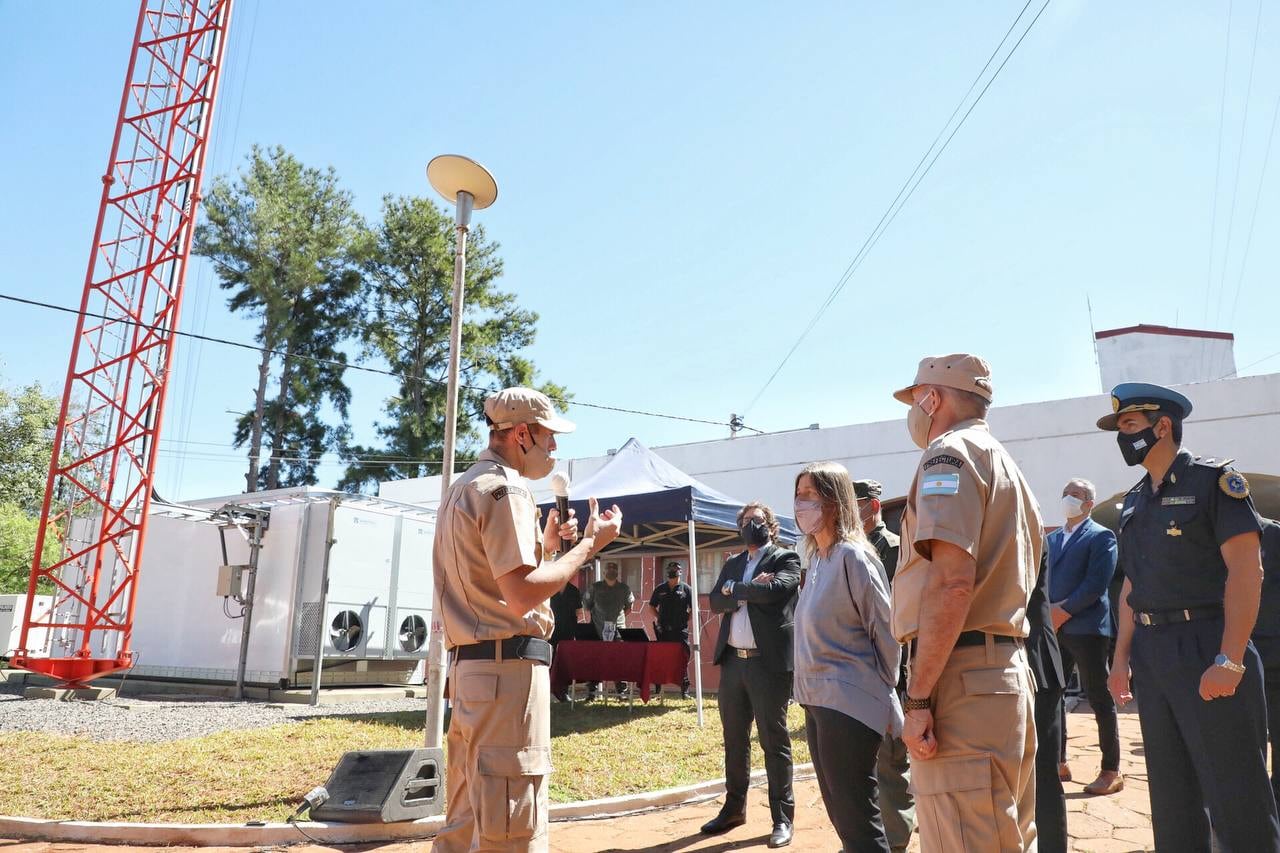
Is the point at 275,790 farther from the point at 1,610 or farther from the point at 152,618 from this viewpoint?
the point at 1,610

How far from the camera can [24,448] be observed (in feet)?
136

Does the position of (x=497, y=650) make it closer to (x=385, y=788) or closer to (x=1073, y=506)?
(x=385, y=788)

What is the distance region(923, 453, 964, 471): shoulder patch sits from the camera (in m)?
2.41

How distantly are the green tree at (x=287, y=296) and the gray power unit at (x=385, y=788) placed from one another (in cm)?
2810

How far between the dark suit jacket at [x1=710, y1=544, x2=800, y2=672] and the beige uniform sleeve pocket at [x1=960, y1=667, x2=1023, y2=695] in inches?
102

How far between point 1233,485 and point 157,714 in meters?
11.2

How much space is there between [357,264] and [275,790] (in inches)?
1175

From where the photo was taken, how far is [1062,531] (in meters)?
5.87

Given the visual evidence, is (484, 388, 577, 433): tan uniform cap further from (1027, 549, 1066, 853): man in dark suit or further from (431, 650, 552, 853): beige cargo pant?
(1027, 549, 1066, 853): man in dark suit

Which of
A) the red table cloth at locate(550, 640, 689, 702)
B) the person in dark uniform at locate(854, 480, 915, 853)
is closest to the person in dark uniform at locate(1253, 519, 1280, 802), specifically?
the person in dark uniform at locate(854, 480, 915, 853)

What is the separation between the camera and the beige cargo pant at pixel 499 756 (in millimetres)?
2639

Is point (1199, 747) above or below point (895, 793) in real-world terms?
above

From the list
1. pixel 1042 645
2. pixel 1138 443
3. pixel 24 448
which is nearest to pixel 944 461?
pixel 1138 443

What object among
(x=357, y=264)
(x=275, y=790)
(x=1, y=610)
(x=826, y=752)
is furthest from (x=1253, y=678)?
(x=357, y=264)
